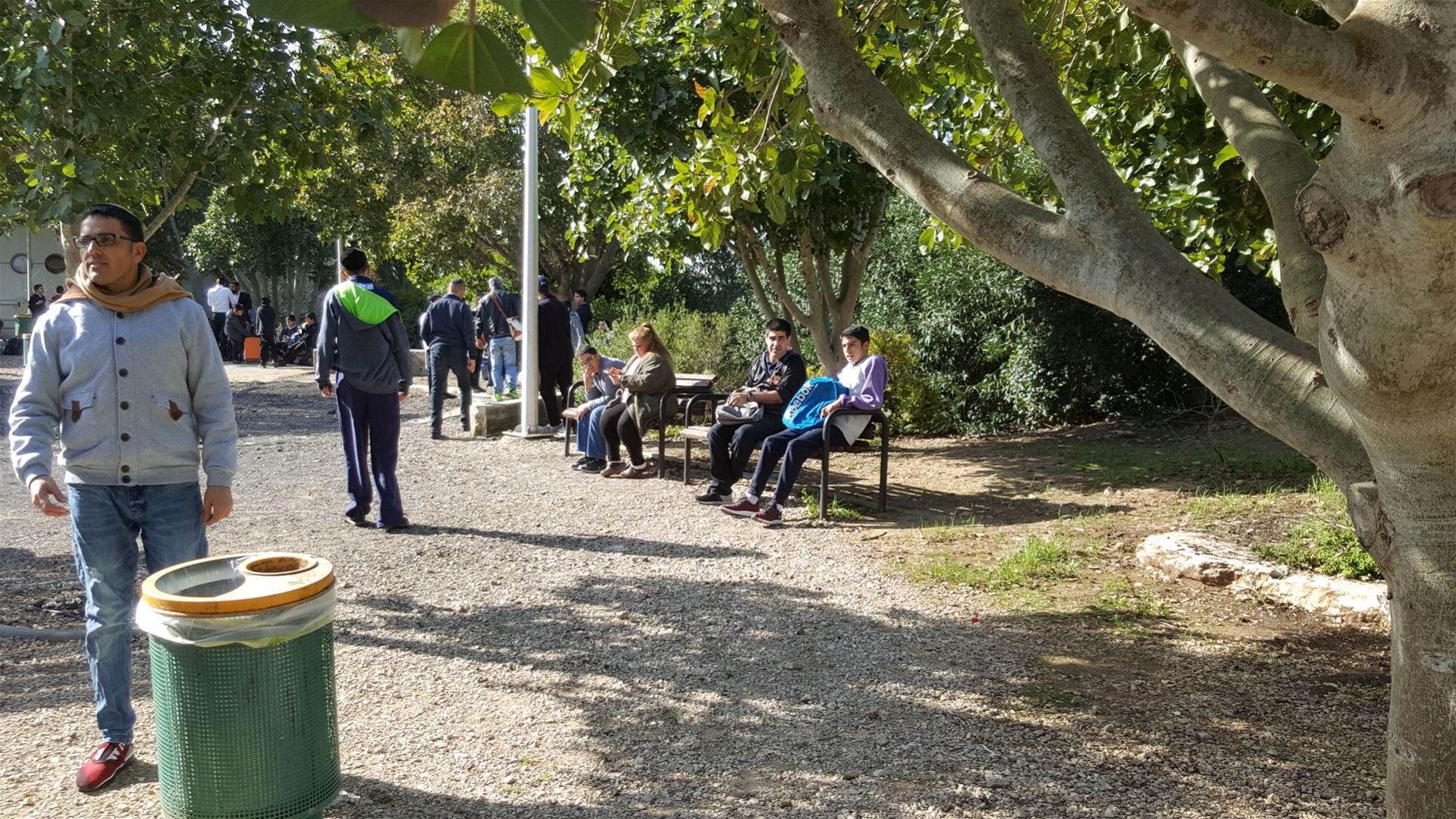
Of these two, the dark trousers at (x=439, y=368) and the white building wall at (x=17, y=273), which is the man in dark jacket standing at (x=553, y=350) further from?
the white building wall at (x=17, y=273)

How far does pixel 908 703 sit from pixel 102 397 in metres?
3.15

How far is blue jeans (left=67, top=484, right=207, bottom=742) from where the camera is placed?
360cm

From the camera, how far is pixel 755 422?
8.53m

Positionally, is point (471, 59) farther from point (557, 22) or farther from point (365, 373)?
point (365, 373)

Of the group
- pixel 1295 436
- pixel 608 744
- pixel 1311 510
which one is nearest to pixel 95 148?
pixel 608 744

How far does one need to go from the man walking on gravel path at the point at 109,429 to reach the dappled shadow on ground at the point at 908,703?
1.08m

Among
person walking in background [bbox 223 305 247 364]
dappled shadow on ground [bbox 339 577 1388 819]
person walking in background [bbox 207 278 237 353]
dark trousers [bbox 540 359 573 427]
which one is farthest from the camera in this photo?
person walking in background [bbox 207 278 237 353]

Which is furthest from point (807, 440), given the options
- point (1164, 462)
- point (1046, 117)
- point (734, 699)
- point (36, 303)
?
point (36, 303)

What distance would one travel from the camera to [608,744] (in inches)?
158

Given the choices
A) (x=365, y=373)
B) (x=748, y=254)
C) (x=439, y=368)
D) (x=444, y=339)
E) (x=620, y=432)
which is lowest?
(x=620, y=432)

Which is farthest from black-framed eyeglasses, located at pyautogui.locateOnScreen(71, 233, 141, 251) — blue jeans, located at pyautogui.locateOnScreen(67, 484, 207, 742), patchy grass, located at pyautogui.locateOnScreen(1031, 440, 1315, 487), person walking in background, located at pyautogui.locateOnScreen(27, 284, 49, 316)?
person walking in background, located at pyautogui.locateOnScreen(27, 284, 49, 316)

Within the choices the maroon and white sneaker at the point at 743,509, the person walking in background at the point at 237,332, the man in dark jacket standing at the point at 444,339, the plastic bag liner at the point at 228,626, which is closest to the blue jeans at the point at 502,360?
the man in dark jacket standing at the point at 444,339

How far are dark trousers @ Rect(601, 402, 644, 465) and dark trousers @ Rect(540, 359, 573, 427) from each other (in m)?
2.63

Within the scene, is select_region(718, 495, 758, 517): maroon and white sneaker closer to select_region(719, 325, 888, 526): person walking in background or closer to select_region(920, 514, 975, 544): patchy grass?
select_region(719, 325, 888, 526): person walking in background
